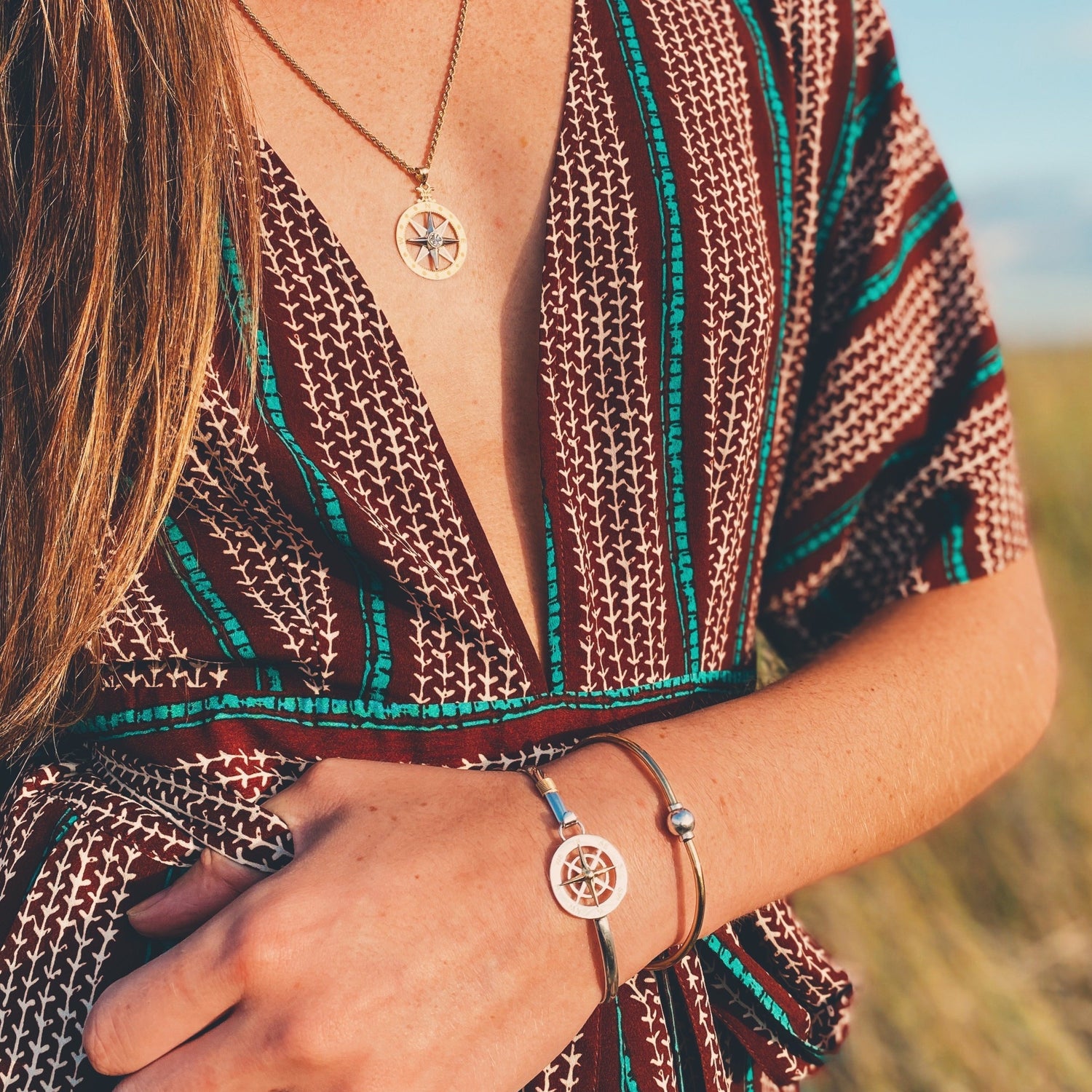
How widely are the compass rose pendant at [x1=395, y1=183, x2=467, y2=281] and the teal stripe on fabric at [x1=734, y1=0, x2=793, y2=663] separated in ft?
1.03

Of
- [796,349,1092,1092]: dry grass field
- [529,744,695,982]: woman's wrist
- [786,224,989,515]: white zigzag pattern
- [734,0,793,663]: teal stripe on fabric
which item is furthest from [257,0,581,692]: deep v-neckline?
[796,349,1092,1092]: dry grass field

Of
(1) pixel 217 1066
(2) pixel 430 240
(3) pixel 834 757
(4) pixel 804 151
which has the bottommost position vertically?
(1) pixel 217 1066

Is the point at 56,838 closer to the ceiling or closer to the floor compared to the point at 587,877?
closer to the floor

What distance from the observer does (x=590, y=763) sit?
0.86 metres

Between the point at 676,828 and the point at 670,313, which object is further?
the point at 670,313

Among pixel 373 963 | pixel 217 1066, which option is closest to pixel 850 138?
pixel 373 963

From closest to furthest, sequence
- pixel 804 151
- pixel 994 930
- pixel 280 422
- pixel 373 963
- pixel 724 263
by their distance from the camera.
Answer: pixel 373 963 → pixel 280 422 → pixel 724 263 → pixel 804 151 → pixel 994 930

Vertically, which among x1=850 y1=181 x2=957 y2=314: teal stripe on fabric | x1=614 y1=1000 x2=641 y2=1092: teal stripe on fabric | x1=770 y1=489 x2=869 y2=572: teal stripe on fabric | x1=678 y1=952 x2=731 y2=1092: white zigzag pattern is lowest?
x1=614 y1=1000 x2=641 y2=1092: teal stripe on fabric

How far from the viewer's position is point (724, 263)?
961 mm

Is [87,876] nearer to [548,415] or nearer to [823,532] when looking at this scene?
[548,415]

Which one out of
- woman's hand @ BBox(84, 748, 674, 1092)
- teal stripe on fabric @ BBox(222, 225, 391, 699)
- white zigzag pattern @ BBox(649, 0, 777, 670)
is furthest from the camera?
white zigzag pattern @ BBox(649, 0, 777, 670)

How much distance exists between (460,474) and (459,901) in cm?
35

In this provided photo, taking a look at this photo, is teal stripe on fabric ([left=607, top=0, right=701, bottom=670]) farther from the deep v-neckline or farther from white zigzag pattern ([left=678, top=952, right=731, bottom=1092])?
white zigzag pattern ([left=678, top=952, right=731, bottom=1092])

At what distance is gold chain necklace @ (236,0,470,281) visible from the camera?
0.95m
